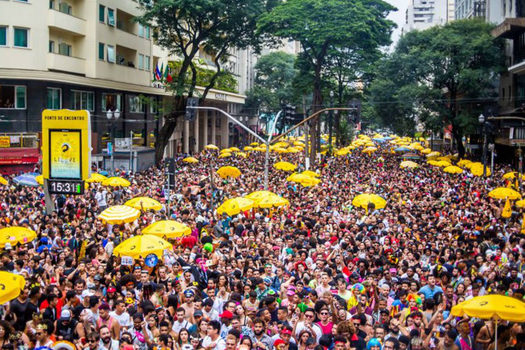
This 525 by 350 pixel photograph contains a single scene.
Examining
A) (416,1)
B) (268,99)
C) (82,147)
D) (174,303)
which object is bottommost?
(174,303)

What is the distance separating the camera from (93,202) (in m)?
24.7

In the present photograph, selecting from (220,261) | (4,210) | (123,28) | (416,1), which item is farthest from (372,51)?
(416,1)

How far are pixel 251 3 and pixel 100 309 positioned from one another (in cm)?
3777

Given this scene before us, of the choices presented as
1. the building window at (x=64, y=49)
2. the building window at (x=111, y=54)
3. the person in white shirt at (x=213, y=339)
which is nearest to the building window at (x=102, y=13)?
the building window at (x=111, y=54)

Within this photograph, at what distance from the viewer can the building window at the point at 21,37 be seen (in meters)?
38.8

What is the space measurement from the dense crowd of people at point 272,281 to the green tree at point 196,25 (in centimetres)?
2237

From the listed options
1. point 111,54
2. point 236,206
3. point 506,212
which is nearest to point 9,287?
point 236,206

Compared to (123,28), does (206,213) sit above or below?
below

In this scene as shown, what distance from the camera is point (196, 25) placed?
4619cm

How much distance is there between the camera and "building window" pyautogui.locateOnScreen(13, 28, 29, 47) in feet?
127

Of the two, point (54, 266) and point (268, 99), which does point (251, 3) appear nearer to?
point (54, 266)

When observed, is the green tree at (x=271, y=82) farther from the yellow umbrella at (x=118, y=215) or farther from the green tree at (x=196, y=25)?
the yellow umbrella at (x=118, y=215)

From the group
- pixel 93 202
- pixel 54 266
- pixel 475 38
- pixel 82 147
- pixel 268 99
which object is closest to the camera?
pixel 54 266

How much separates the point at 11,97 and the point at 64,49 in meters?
5.16
